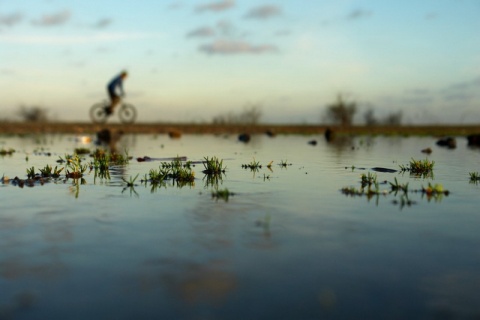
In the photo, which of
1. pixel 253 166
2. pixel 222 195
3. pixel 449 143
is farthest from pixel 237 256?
pixel 449 143

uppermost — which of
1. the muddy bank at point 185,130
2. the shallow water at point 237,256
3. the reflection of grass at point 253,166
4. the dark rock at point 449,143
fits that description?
the muddy bank at point 185,130

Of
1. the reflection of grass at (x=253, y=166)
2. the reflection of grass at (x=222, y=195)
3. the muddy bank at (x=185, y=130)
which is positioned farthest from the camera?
the muddy bank at (x=185, y=130)

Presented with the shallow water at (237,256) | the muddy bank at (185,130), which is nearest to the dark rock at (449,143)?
the muddy bank at (185,130)

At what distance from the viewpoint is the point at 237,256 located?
14.7 feet

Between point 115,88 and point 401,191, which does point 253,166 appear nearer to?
point 401,191

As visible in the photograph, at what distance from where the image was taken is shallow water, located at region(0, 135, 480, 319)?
11.2 ft

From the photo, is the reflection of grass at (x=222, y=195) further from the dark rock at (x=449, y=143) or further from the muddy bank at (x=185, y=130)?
the muddy bank at (x=185, y=130)

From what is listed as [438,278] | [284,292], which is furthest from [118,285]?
[438,278]

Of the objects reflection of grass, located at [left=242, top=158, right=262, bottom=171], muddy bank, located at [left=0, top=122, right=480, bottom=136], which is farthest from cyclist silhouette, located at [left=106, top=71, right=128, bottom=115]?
reflection of grass, located at [left=242, top=158, right=262, bottom=171]

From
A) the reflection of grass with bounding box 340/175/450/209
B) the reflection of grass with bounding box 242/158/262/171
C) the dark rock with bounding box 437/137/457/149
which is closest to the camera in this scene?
the reflection of grass with bounding box 340/175/450/209

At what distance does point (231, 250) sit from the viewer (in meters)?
4.67

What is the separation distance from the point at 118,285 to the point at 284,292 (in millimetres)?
1204

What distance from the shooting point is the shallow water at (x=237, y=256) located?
3.40m

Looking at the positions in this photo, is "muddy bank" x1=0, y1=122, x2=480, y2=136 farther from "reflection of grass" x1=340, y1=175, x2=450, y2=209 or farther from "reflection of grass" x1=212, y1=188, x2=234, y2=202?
"reflection of grass" x1=212, y1=188, x2=234, y2=202
